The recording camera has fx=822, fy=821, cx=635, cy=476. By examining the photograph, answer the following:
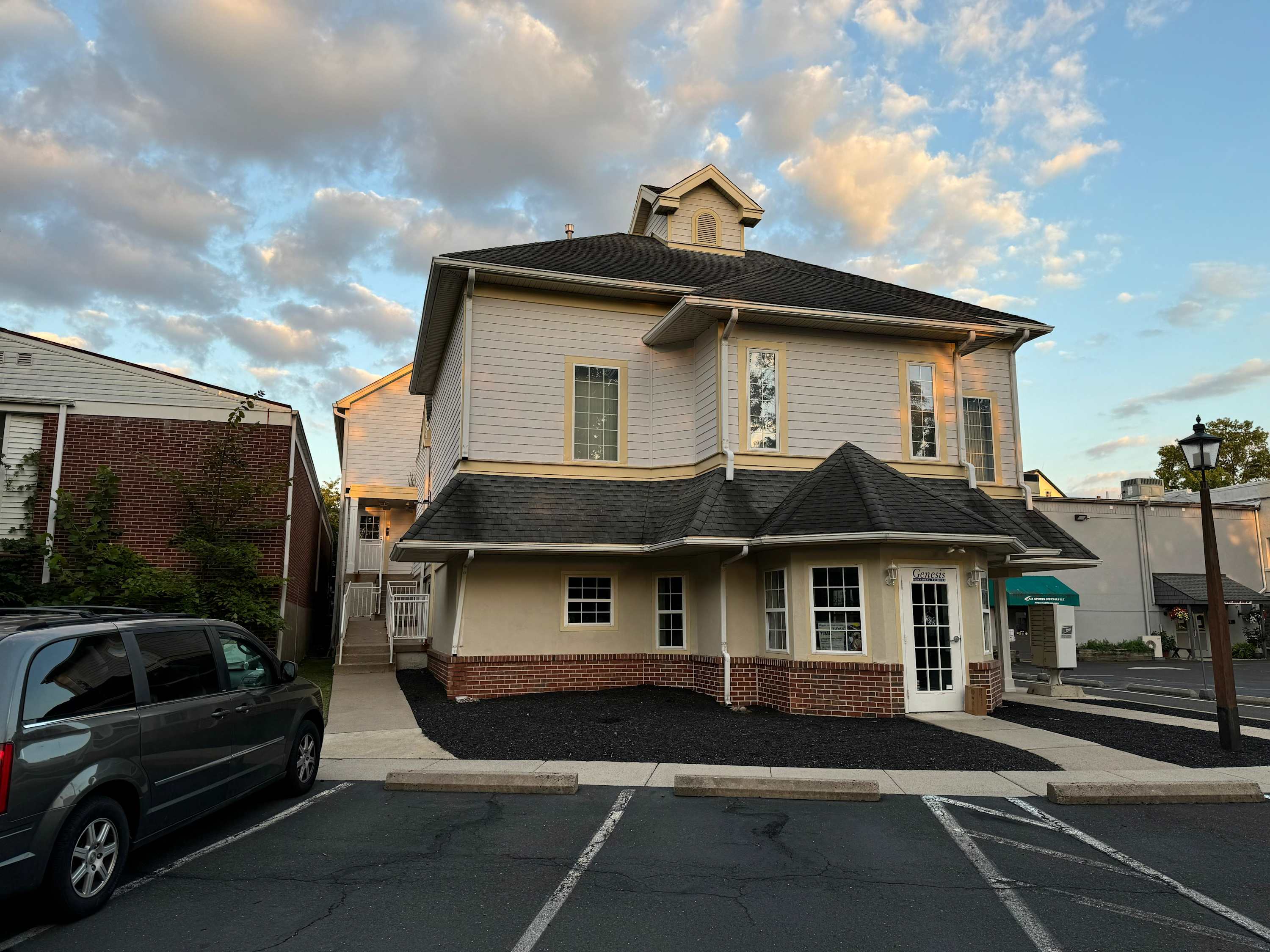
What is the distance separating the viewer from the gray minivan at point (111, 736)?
170 inches

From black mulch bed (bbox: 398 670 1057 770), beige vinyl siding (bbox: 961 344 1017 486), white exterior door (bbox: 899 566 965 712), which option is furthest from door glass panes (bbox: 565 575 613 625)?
beige vinyl siding (bbox: 961 344 1017 486)

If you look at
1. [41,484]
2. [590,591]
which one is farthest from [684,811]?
[41,484]

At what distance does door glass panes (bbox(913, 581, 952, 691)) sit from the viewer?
12.2 meters

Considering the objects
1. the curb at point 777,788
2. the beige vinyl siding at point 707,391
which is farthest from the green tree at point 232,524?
the curb at point 777,788

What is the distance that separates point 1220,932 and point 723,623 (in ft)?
29.1

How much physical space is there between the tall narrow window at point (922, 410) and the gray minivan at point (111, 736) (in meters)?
12.1

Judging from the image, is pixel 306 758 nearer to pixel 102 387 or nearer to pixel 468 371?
pixel 468 371

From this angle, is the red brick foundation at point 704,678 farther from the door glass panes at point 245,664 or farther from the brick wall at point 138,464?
the door glass panes at point 245,664

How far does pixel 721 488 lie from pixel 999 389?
6940 millimetres

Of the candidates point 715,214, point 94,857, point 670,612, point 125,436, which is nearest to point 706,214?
point 715,214

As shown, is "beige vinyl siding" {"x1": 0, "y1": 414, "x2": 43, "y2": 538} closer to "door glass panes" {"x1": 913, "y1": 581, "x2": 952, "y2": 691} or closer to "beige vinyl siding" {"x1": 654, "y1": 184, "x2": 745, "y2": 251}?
"beige vinyl siding" {"x1": 654, "y1": 184, "x2": 745, "y2": 251}

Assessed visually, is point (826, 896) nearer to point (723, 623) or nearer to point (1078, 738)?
point (1078, 738)

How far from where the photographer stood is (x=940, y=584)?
12391 mm

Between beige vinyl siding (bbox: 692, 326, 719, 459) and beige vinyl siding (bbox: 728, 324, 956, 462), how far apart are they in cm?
30
